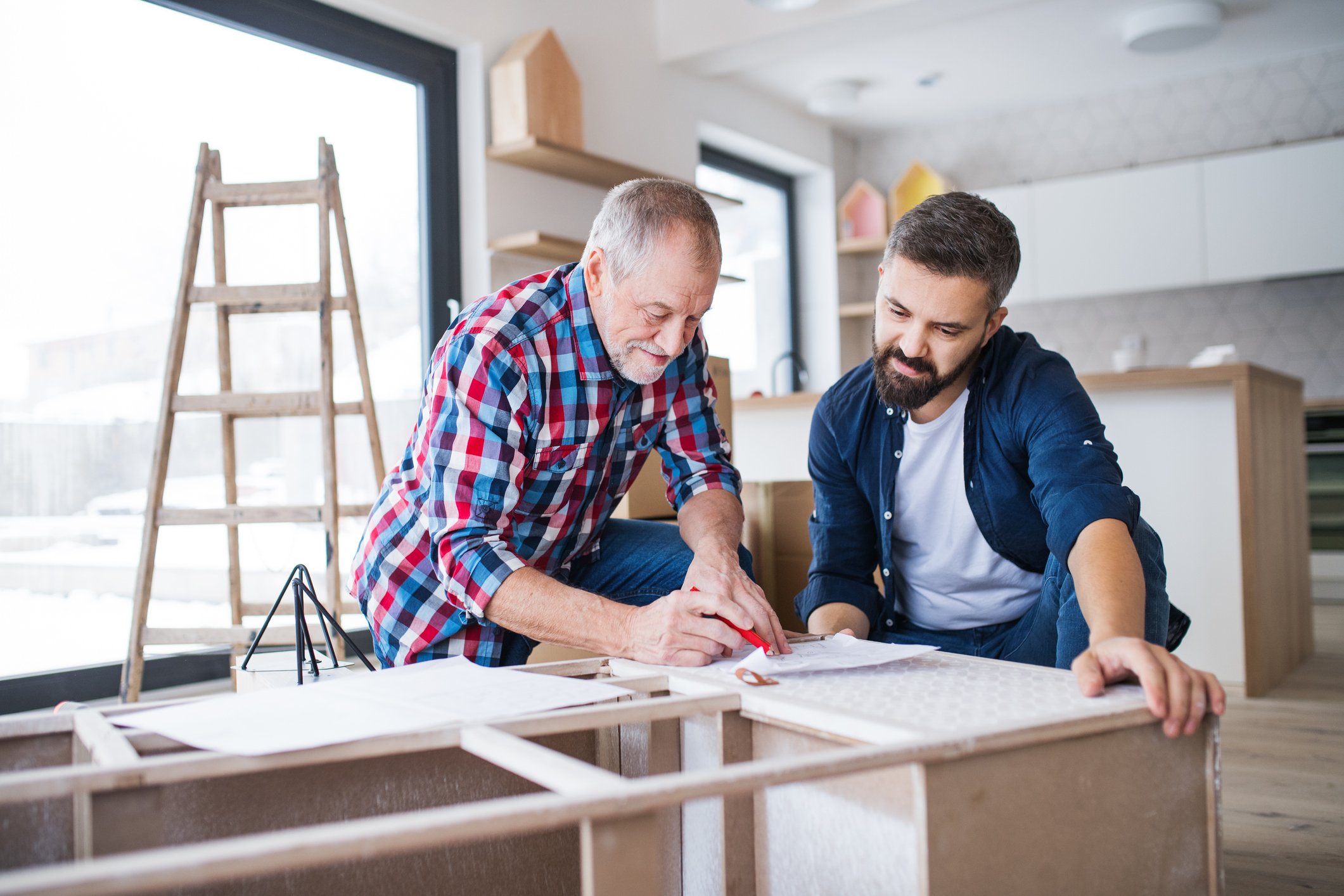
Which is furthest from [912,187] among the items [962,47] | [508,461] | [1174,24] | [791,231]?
[508,461]

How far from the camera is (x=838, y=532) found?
159 centimetres

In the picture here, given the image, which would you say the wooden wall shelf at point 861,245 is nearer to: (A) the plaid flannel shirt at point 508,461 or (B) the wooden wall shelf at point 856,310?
(B) the wooden wall shelf at point 856,310

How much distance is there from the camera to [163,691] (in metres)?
2.65

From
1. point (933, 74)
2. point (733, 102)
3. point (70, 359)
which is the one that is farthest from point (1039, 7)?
point (70, 359)

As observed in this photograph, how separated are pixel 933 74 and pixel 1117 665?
443cm

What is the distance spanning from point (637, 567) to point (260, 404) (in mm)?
1170

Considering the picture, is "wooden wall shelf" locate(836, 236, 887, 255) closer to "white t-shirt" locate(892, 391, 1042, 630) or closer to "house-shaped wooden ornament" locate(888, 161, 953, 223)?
A: "house-shaped wooden ornament" locate(888, 161, 953, 223)

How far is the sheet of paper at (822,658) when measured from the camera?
1.00 metres

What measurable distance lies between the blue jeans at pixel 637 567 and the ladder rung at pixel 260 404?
1.00 m

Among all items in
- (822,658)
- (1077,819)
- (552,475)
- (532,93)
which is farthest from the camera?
(532,93)

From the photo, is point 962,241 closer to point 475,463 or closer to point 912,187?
point 475,463

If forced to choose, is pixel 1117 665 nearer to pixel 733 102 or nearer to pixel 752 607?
pixel 752 607

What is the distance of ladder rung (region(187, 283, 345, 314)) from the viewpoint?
2.38 meters

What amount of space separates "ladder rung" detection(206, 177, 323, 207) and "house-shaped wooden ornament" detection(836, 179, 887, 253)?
11.5 ft
